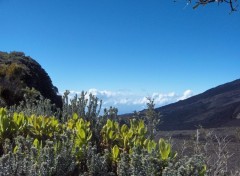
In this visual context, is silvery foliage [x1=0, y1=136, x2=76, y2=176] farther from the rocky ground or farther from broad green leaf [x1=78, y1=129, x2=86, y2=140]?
the rocky ground

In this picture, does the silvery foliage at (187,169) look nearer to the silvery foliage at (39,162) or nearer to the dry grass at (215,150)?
the dry grass at (215,150)

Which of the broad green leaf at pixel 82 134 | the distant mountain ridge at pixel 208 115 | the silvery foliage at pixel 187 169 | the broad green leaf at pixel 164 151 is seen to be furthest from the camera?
the distant mountain ridge at pixel 208 115

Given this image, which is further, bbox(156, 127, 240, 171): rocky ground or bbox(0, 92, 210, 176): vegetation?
bbox(156, 127, 240, 171): rocky ground

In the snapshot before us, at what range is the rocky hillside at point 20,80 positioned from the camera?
32.6 feet

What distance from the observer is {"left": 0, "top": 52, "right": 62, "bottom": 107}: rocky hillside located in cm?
994

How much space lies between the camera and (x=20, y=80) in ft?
39.2

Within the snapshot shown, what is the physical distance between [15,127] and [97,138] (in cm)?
79

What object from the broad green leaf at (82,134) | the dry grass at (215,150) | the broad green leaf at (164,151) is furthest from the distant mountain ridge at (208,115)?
the broad green leaf at (164,151)

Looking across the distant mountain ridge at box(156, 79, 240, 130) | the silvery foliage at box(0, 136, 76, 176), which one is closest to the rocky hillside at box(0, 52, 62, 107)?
the silvery foliage at box(0, 136, 76, 176)

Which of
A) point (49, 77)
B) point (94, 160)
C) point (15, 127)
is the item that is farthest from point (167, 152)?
point (49, 77)

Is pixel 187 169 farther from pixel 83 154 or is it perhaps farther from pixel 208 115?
pixel 208 115

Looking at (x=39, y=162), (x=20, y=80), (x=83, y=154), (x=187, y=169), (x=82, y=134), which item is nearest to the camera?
(x=187, y=169)

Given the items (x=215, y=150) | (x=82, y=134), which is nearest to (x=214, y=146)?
(x=215, y=150)

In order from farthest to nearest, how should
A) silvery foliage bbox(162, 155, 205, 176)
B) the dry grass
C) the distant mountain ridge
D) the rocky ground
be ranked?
the distant mountain ridge, the rocky ground, the dry grass, silvery foliage bbox(162, 155, 205, 176)
